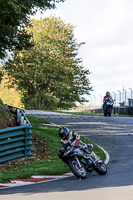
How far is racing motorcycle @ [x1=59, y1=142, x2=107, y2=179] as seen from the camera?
37.0ft

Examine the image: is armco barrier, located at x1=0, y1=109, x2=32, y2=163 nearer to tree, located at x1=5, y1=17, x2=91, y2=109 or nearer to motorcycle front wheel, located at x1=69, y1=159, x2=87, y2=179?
motorcycle front wheel, located at x1=69, y1=159, x2=87, y2=179

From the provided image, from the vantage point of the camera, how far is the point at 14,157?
1587cm

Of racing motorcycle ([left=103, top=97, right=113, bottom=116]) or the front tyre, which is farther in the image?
racing motorcycle ([left=103, top=97, right=113, bottom=116])

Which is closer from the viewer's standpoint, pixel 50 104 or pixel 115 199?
pixel 115 199

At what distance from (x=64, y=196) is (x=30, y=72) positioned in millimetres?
47190

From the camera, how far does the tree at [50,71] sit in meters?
55.9

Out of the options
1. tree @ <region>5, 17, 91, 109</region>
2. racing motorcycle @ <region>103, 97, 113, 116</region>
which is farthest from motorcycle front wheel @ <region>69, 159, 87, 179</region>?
tree @ <region>5, 17, 91, 109</region>

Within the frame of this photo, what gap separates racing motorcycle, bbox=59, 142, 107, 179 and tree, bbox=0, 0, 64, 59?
8245 millimetres

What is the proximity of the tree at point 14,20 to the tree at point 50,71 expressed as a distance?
30.4m

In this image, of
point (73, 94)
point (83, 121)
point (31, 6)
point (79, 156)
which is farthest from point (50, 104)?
point (79, 156)

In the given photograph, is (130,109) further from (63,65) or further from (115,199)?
(115,199)

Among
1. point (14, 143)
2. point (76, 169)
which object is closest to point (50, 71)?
point (14, 143)

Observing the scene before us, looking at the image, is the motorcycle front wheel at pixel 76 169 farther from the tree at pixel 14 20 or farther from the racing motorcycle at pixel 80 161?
the tree at pixel 14 20

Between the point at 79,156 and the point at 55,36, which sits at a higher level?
the point at 55,36
